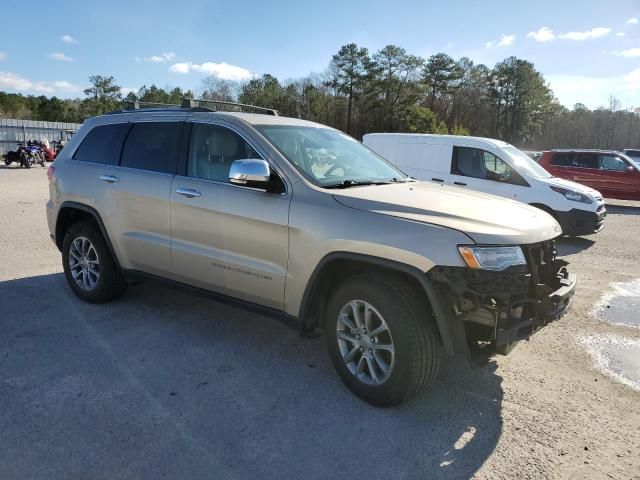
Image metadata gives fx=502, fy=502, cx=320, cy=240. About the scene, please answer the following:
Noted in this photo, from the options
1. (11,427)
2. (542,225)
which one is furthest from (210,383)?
(542,225)

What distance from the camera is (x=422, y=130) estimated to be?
5022 cm

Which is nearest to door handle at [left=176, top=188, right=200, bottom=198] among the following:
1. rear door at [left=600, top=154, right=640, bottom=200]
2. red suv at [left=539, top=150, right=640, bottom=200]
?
red suv at [left=539, top=150, right=640, bottom=200]

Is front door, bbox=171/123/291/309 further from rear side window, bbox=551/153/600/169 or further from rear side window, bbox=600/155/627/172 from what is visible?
rear side window, bbox=600/155/627/172

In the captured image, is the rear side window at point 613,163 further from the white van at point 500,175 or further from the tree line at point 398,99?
the tree line at point 398,99

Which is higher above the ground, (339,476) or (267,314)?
(267,314)

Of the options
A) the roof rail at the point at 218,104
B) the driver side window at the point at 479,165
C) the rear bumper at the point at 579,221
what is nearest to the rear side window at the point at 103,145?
the roof rail at the point at 218,104

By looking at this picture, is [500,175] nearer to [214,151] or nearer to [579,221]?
[579,221]

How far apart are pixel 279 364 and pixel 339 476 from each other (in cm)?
135

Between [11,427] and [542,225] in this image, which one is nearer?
[11,427]

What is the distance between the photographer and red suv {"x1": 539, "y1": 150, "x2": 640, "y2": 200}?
14.8 metres

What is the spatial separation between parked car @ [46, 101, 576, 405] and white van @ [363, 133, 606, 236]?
19.1 feet

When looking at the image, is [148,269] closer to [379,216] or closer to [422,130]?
[379,216]

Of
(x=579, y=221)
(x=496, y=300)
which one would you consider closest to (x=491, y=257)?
(x=496, y=300)

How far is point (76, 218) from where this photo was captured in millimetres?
5227
